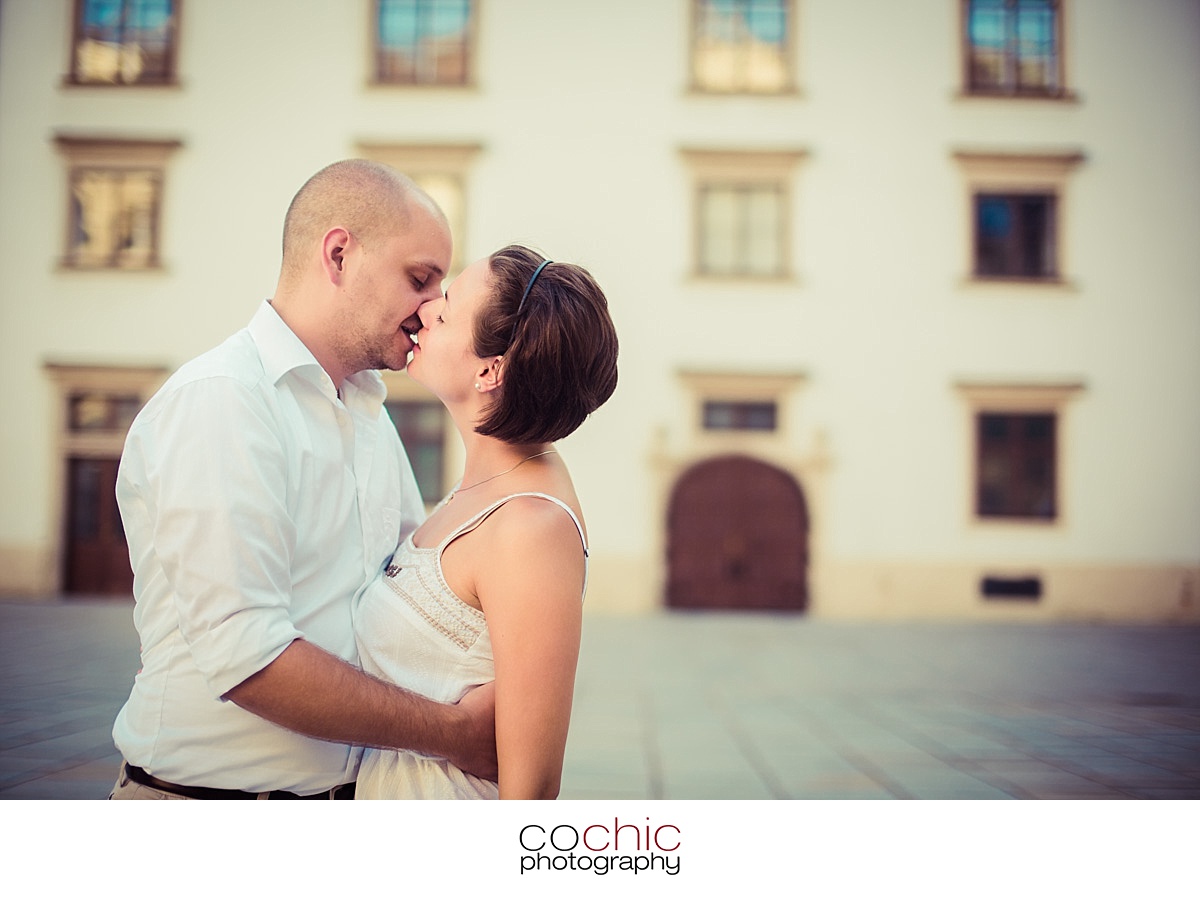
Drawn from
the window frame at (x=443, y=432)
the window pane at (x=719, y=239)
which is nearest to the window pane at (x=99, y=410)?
the window frame at (x=443, y=432)

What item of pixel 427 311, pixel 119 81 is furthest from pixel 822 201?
pixel 427 311

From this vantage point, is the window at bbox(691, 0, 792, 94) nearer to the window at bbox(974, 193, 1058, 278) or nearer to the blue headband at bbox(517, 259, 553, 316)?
the window at bbox(974, 193, 1058, 278)

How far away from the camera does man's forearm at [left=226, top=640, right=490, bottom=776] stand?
3.99 feet

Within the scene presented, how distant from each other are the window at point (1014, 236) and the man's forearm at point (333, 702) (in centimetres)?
279

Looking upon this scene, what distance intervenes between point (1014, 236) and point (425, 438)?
5.51 meters

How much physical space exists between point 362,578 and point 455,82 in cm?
263

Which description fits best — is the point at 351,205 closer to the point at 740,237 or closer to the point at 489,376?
the point at 489,376

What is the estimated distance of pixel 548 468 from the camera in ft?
4.73

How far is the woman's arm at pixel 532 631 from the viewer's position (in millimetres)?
1262

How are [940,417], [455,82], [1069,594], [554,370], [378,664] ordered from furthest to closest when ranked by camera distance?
[940,417] → [455,82] → [1069,594] → [378,664] → [554,370]

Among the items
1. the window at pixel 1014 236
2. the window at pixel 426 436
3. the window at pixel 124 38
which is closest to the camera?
the window at pixel 124 38
